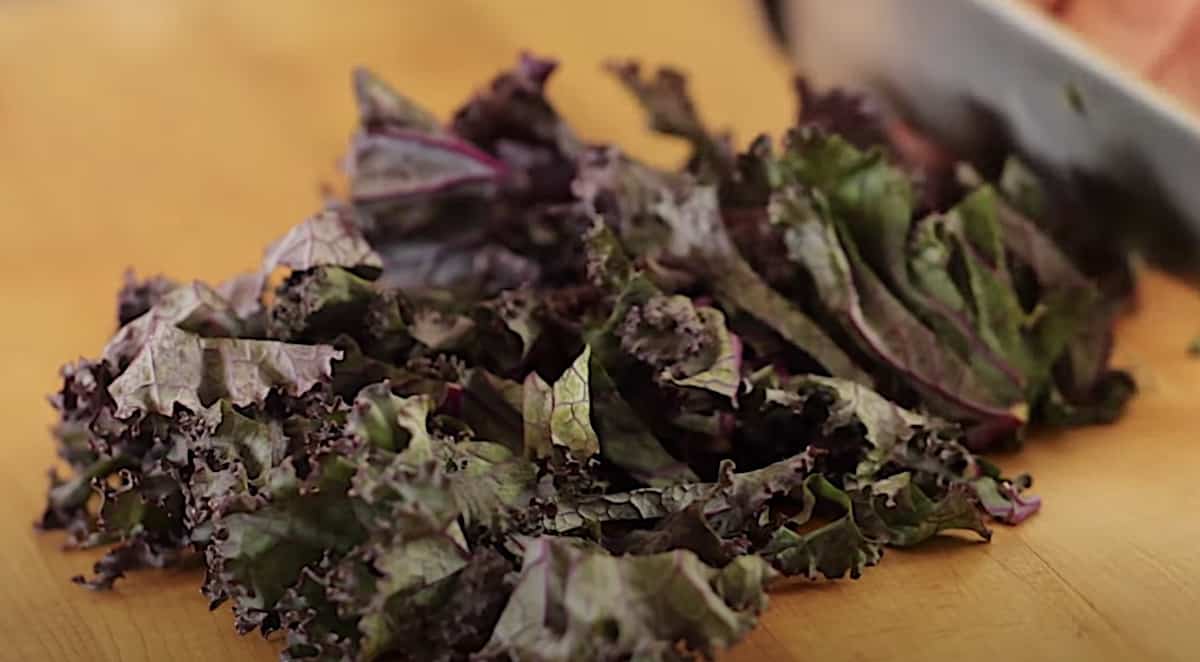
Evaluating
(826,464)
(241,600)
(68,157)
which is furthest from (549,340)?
(68,157)

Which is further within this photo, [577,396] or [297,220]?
[297,220]

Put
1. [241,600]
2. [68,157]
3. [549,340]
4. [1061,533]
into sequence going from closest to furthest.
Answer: [241,600] < [1061,533] < [549,340] < [68,157]

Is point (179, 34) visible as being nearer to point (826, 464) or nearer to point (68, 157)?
point (68, 157)
